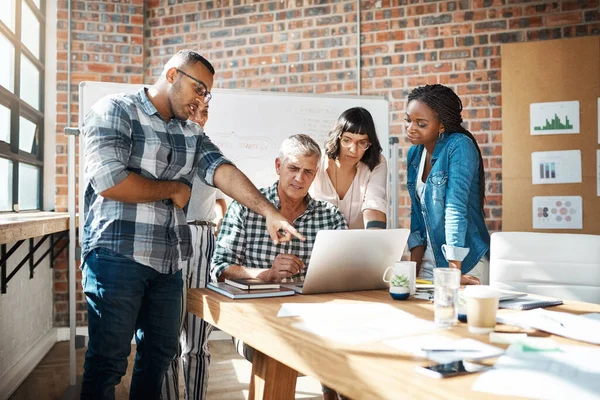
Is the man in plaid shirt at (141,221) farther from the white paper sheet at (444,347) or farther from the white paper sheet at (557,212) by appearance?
the white paper sheet at (557,212)

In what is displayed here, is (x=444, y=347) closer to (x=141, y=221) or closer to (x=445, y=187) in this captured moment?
(x=141, y=221)

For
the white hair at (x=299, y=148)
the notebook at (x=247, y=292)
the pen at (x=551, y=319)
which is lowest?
the pen at (x=551, y=319)

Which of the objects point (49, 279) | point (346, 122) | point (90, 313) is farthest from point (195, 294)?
point (49, 279)

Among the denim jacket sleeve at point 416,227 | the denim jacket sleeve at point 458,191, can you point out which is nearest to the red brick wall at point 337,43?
the denim jacket sleeve at point 416,227

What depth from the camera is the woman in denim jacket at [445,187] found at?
7.17ft

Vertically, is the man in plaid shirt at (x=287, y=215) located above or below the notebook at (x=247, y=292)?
above

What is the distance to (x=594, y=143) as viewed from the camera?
3.76 meters

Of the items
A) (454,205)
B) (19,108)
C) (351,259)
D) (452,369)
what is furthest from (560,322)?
(19,108)

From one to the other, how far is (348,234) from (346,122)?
952mm

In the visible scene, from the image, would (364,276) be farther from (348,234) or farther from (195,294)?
(195,294)

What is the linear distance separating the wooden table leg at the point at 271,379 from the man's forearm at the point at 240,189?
52 centimetres

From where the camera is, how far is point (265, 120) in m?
3.70

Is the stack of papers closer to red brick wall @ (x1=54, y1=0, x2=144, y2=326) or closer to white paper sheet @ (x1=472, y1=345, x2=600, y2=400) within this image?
white paper sheet @ (x1=472, y1=345, x2=600, y2=400)

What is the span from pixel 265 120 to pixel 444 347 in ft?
9.14
